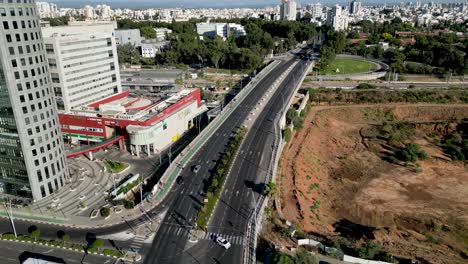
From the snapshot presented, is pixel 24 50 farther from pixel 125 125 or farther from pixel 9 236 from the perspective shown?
pixel 9 236

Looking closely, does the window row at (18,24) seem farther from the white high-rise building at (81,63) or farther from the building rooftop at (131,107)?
the building rooftop at (131,107)

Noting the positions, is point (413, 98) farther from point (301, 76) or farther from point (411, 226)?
point (411, 226)

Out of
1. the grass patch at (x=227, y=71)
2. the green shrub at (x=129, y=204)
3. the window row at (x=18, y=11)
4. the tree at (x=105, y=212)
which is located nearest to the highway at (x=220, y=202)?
the green shrub at (x=129, y=204)

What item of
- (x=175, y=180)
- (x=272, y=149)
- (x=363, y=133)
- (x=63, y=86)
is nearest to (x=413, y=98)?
(x=363, y=133)

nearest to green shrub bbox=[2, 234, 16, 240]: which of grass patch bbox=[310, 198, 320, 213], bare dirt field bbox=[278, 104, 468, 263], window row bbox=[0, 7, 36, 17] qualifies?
window row bbox=[0, 7, 36, 17]

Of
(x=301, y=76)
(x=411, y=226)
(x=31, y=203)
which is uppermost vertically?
(x=301, y=76)

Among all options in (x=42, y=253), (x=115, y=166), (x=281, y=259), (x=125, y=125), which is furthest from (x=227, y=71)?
(x=281, y=259)

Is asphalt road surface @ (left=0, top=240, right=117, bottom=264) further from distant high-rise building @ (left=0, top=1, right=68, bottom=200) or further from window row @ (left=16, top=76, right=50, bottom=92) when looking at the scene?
window row @ (left=16, top=76, right=50, bottom=92)
